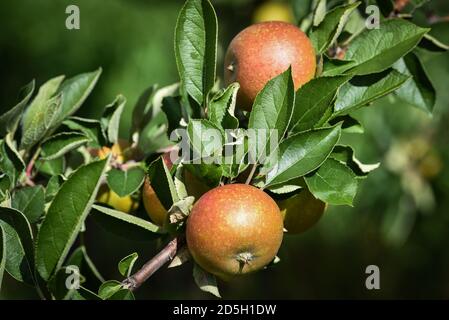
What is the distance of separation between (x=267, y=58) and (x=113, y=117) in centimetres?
28

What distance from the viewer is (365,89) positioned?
0.92 meters

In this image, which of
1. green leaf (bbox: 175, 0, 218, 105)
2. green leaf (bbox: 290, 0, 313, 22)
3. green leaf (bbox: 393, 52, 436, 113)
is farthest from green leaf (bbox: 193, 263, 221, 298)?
green leaf (bbox: 290, 0, 313, 22)

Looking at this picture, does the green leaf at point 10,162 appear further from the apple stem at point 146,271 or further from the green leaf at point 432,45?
the green leaf at point 432,45

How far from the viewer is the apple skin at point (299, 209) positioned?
90 cm

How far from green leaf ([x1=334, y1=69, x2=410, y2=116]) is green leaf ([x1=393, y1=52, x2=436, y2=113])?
129 mm

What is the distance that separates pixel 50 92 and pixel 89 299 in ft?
1.24

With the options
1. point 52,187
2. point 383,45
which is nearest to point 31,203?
point 52,187

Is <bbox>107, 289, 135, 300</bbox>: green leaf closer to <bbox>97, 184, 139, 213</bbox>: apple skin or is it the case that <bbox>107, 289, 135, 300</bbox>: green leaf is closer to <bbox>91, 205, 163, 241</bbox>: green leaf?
<bbox>91, 205, 163, 241</bbox>: green leaf

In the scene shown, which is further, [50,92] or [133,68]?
[133,68]

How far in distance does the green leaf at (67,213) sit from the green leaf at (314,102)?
0.24m

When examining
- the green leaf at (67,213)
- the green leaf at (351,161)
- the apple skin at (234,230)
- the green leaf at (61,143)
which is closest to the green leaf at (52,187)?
the green leaf at (61,143)

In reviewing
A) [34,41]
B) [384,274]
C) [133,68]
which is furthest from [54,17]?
[384,274]
